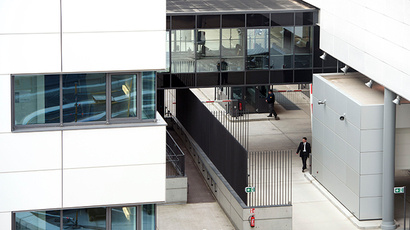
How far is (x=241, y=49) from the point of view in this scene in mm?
27797

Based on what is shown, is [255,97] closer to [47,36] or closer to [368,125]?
[368,125]

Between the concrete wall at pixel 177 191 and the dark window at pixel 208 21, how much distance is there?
24.3 feet

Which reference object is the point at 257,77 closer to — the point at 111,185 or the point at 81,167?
the point at 111,185

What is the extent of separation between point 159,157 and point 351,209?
37.9 ft

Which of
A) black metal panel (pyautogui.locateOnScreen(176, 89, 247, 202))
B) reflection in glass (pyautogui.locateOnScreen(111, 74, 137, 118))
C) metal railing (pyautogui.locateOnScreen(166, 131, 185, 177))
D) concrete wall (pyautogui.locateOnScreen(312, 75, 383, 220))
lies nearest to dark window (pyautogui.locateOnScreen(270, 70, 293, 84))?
black metal panel (pyautogui.locateOnScreen(176, 89, 247, 202))

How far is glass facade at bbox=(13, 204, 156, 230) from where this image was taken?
12102mm

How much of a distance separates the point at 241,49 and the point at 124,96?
632 inches

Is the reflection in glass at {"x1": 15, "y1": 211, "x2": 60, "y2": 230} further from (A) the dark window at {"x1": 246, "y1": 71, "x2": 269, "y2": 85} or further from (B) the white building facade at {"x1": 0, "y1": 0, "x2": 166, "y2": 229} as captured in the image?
(A) the dark window at {"x1": 246, "y1": 71, "x2": 269, "y2": 85}

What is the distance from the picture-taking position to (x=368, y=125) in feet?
68.9

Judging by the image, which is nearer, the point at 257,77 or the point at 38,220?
the point at 38,220

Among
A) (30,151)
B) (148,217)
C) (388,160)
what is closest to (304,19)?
(388,160)

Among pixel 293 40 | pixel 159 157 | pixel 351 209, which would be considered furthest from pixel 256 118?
pixel 159 157

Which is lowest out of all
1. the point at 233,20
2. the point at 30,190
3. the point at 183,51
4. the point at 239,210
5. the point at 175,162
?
the point at 239,210

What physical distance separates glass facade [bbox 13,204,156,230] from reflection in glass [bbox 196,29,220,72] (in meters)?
15.3
